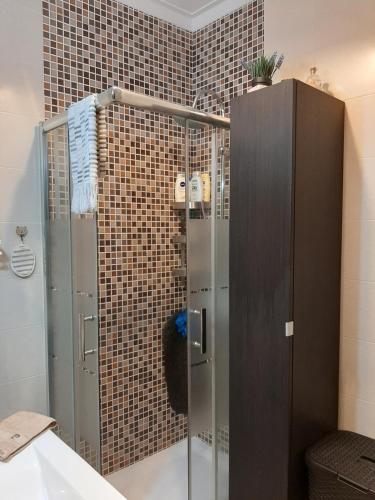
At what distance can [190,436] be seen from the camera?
1.89m

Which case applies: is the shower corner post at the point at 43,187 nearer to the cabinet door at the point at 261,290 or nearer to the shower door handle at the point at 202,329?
the shower door handle at the point at 202,329

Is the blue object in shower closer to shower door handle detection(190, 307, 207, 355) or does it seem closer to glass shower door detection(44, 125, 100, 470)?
shower door handle detection(190, 307, 207, 355)

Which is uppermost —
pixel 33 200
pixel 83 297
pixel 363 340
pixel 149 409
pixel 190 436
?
pixel 33 200

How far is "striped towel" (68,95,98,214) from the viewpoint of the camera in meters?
1.44

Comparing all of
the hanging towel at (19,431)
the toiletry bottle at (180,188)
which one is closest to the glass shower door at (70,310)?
the hanging towel at (19,431)

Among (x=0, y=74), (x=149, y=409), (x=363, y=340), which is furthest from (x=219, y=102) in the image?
(x=149, y=409)

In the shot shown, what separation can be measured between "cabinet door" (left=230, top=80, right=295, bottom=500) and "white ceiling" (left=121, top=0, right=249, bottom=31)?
1.07 meters

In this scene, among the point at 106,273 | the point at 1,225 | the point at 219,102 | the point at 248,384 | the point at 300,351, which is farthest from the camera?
the point at 219,102

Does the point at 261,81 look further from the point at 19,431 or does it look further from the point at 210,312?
the point at 19,431

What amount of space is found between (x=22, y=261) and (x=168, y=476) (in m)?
1.57

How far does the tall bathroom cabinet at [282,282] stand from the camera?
1.53m

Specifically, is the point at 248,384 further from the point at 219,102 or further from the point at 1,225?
the point at 219,102

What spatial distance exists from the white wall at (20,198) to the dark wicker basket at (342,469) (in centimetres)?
135

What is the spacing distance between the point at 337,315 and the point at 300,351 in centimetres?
34
